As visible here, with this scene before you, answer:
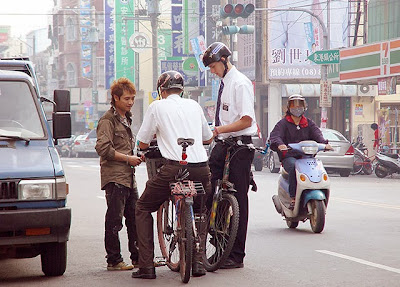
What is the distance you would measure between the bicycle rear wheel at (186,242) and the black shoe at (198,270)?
11.4 inches

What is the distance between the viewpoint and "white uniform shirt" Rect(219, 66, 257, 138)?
27.8 ft

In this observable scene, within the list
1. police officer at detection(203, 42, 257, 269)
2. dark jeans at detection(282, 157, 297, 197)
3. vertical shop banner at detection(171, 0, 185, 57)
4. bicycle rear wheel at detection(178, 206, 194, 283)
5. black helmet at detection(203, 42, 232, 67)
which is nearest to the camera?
bicycle rear wheel at detection(178, 206, 194, 283)

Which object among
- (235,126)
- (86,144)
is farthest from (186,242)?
(86,144)

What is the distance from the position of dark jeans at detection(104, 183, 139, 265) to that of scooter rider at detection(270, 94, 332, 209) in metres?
3.62

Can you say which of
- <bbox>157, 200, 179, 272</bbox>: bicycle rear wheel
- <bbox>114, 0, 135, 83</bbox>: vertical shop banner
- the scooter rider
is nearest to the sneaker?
<bbox>157, 200, 179, 272</bbox>: bicycle rear wheel

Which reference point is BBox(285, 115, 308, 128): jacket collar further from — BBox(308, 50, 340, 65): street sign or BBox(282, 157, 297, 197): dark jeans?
BBox(308, 50, 340, 65): street sign

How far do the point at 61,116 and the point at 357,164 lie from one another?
68.7ft

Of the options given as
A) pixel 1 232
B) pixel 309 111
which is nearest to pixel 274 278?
pixel 1 232

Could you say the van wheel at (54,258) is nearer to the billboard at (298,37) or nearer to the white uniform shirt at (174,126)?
the white uniform shirt at (174,126)

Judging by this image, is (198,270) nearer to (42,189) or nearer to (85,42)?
(42,189)

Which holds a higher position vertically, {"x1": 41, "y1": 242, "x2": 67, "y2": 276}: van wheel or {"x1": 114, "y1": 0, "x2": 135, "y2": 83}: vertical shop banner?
{"x1": 114, "y1": 0, "x2": 135, "y2": 83}: vertical shop banner

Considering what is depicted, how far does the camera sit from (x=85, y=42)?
88500mm

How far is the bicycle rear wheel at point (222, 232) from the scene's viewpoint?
26.4 feet

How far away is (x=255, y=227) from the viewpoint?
1232 centimetres
